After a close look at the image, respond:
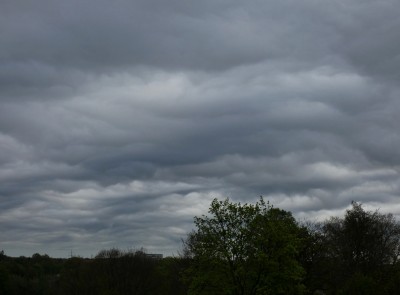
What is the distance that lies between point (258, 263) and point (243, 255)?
1.65 meters

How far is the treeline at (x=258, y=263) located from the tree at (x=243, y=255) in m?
0.09

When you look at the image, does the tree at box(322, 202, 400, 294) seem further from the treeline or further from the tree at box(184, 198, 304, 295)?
the tree at box(184, 198, 304, 295)

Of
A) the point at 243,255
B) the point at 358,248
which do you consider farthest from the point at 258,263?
the point at 358,248

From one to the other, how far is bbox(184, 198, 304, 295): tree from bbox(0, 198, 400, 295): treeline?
0.09 m

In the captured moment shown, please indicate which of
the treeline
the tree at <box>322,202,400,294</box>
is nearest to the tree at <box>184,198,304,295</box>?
the treeline

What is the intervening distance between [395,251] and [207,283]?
42256mm

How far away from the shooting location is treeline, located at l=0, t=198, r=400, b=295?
6003 centimetres

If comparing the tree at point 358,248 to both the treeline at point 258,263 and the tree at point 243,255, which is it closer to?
the treeline at point 258,263

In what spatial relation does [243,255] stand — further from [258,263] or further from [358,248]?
[358,248]

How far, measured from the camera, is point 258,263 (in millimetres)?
59406

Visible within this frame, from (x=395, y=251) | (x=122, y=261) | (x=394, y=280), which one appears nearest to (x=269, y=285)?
(x=394, y=280)

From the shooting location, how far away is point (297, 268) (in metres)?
61.2

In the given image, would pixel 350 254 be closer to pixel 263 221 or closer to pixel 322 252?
pixel 322 252

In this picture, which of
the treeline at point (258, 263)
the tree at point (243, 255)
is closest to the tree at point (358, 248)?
the treeline at point (258, 263)
